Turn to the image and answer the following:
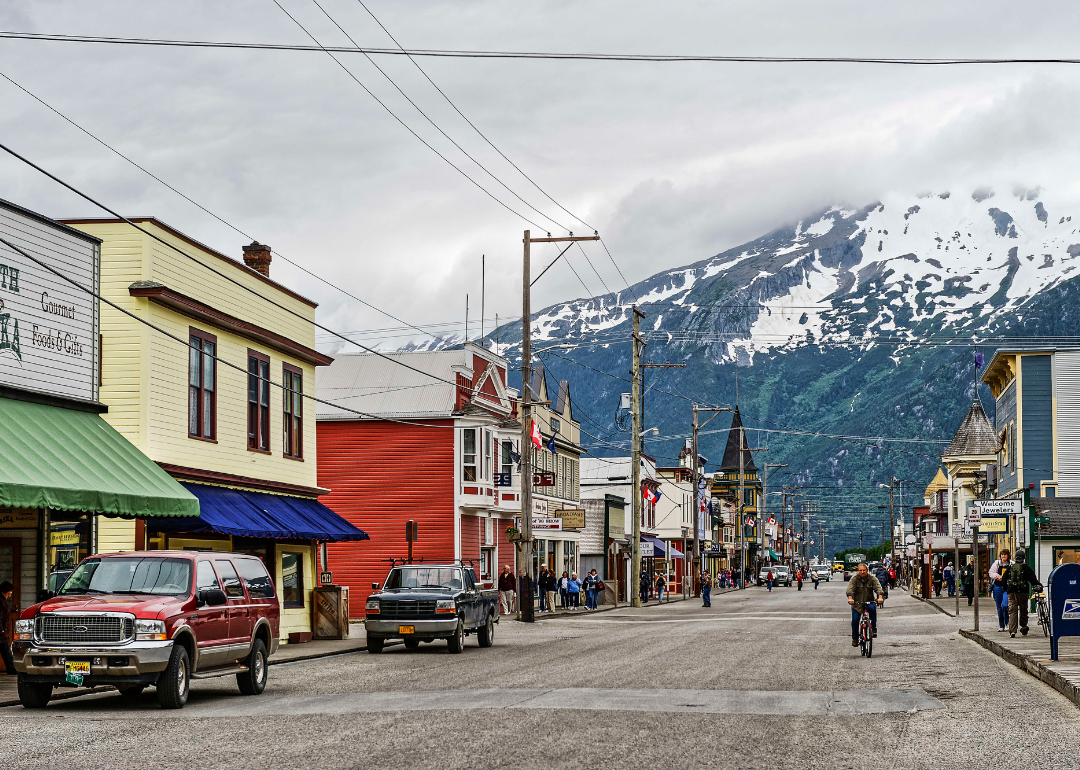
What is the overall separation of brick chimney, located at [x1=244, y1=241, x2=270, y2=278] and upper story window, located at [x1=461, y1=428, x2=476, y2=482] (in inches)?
640

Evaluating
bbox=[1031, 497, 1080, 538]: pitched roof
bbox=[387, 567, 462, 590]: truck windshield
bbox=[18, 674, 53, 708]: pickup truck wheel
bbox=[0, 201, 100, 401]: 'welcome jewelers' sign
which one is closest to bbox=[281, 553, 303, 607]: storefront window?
bbox=[387, 567, 462, 590]: truck windshield

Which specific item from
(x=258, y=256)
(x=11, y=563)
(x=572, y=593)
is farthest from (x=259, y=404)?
(x=572, y=593)

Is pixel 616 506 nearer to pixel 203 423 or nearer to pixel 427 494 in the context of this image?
pixel 427 494

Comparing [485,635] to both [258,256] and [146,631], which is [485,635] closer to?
[258,256]

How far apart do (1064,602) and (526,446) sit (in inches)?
932

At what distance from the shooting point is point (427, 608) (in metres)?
29.0

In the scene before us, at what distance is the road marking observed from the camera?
53.0 feet

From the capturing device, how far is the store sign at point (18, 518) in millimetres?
22959

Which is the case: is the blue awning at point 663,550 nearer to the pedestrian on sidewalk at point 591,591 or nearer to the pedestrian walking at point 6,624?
the pedestrian on sidewalk at point 591,591

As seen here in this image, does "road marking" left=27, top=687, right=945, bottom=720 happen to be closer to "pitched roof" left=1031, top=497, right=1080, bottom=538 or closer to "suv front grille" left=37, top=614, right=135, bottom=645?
"suv front grille" left=37, top=614, right=135, bottom=645

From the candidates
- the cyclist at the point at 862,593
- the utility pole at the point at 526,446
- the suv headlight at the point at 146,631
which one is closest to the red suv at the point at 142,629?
the suv headlight at the point at 146,631

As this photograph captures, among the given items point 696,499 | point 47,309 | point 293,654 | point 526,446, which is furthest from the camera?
point 696,499

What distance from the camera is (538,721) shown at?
578 inches

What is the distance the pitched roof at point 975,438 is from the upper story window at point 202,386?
70421 mm
